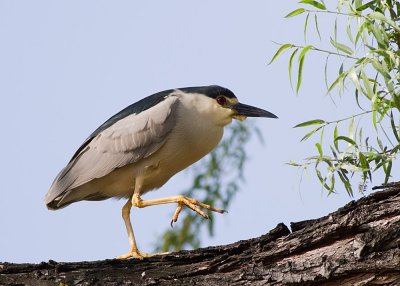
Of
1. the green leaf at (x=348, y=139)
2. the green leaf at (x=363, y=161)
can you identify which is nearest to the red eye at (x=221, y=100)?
the green leaf at (x=348, y=139)

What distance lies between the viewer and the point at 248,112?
18.1 ft

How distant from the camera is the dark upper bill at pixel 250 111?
18.0 feet

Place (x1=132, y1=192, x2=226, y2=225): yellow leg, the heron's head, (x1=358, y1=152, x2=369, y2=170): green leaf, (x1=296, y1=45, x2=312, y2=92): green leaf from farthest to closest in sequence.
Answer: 1. the heron's head
2. (x1=132, y1=192, x2=226, y2=225): yellow leg
3. (x1=296, y1=45, x2=312, y2=92): green leaf
4. (x1=358, y1=152, x2=369, y2=170): green leaf

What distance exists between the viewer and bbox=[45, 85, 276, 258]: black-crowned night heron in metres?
5.27

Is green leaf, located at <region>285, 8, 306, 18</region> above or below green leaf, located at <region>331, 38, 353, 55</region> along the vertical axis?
above

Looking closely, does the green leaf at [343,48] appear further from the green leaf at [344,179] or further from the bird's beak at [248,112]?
the bird's beak at [248,112]

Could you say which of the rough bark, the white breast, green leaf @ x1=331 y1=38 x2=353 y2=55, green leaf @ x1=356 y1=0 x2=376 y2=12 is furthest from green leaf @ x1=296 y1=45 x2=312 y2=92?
the white breast

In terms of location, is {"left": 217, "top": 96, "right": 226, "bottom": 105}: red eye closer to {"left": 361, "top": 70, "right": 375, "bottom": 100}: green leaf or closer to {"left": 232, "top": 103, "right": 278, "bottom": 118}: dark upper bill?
{"left": 232, "top": 103, "right": 278, "bottom": 118}: dark upper bill

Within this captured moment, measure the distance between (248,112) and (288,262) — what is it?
213 cm

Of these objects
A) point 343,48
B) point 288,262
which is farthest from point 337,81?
point 288,262

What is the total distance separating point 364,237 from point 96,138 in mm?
2678

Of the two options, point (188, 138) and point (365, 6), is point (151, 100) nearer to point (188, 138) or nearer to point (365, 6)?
point (188, 138)

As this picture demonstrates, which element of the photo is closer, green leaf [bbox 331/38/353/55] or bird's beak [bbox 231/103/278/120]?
green leaf [bbox 331/38/353/55]

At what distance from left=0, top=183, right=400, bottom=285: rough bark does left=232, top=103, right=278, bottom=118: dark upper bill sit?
1.82 meters
